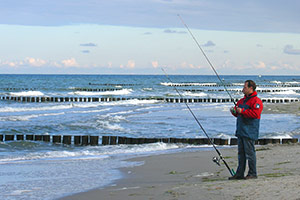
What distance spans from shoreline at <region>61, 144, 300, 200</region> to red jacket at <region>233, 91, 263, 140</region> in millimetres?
696

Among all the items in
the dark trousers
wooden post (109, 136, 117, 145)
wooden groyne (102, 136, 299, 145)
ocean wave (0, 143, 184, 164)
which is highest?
the dark trousers

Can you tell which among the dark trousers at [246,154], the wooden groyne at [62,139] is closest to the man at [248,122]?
the dark trousers at [246,154]

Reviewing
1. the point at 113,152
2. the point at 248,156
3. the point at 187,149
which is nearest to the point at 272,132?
the point at 187,149

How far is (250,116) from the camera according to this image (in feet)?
23.1

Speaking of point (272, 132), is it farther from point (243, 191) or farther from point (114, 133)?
point (243, 191)

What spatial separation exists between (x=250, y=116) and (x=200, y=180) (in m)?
1.50

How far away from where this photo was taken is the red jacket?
7.02 m

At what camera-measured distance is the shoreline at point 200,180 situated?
20.5ft

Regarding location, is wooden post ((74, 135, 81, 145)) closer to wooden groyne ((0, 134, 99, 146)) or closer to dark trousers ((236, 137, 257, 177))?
wooden groyne ((0, 134, 99, 146))

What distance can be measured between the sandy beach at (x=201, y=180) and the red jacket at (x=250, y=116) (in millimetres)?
699

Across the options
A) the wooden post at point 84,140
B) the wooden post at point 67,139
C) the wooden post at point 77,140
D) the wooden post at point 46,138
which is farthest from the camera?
the wooden post at point 46,138

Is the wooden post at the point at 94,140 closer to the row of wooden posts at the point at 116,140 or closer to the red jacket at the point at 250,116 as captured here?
the row of wooden posts at the point at 116,140

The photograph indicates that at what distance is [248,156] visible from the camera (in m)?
7.26

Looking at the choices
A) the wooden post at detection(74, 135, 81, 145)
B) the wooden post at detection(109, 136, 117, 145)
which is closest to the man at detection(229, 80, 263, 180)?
the wooden post at detection(109, 136, 117, 145)
